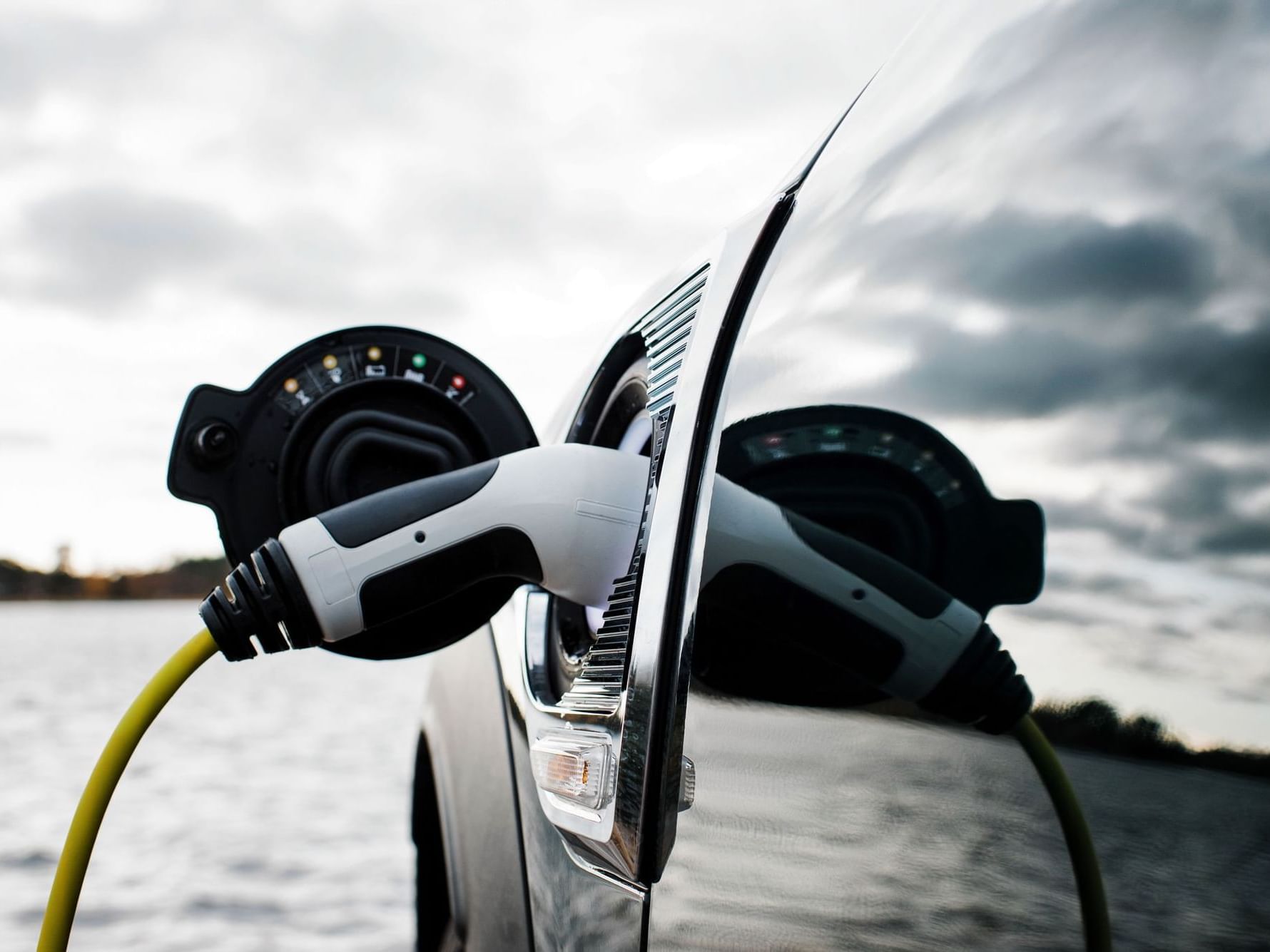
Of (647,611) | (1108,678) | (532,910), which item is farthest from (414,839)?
(1108,678)

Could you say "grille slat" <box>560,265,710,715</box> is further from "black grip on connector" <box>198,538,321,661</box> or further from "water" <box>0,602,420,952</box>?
"water" <box>0,602,420,952</box>

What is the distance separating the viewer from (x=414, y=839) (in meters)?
2.17

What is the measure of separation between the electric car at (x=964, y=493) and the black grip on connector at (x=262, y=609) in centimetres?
15

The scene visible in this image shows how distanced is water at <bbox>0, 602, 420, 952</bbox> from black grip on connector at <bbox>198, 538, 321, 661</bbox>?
1.23m

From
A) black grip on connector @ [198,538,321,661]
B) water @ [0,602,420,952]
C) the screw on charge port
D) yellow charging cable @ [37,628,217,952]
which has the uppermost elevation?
the screw on charge port

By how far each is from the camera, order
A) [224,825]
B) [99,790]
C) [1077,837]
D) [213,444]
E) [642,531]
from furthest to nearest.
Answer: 1. [224,825]
2. [213,444]
3. [99,790]
4. [642,531]
5. [1077,837]

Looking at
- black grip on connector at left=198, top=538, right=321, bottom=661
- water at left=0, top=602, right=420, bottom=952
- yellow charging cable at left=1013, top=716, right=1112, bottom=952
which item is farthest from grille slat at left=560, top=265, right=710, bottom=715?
water at left=0, top=602, right=420, bottom=952

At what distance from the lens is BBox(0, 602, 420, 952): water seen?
449 cm

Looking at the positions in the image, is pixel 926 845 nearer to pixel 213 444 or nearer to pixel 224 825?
pixel 213 444

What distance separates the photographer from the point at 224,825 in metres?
6.76

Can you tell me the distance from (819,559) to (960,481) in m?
0.16

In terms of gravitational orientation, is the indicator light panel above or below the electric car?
above

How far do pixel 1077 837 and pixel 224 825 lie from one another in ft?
23.0

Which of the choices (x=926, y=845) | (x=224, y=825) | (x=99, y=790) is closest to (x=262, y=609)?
(x=99, y=790)
